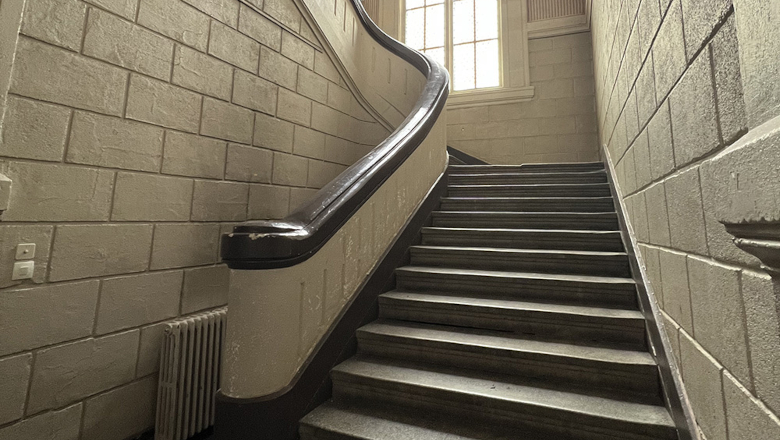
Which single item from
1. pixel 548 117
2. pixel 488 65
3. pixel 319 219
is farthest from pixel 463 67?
pixel 319 219

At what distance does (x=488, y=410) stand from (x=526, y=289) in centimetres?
80

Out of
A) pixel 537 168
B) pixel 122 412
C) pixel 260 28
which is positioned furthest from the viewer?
pixel 537 168

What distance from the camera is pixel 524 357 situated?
161cm

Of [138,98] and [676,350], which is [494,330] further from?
[138,98]

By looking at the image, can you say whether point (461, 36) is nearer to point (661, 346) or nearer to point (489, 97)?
point (489, 97)

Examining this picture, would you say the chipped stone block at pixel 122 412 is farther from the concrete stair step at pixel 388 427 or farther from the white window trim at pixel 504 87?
the white window trim at pixel 504 87

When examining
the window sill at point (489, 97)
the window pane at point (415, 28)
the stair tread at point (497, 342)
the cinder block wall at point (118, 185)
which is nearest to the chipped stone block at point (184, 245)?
the cinder block wall at point (118, 185)

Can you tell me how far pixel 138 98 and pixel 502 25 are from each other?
17.2 ft

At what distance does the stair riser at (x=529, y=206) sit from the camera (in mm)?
2641

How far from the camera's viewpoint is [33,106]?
1.49 m

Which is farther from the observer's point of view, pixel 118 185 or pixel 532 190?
pixel 532 190

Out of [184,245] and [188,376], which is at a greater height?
[184,245]

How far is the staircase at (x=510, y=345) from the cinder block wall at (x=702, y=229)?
0.31 metres

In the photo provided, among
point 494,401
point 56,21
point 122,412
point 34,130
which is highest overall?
point 56,21
